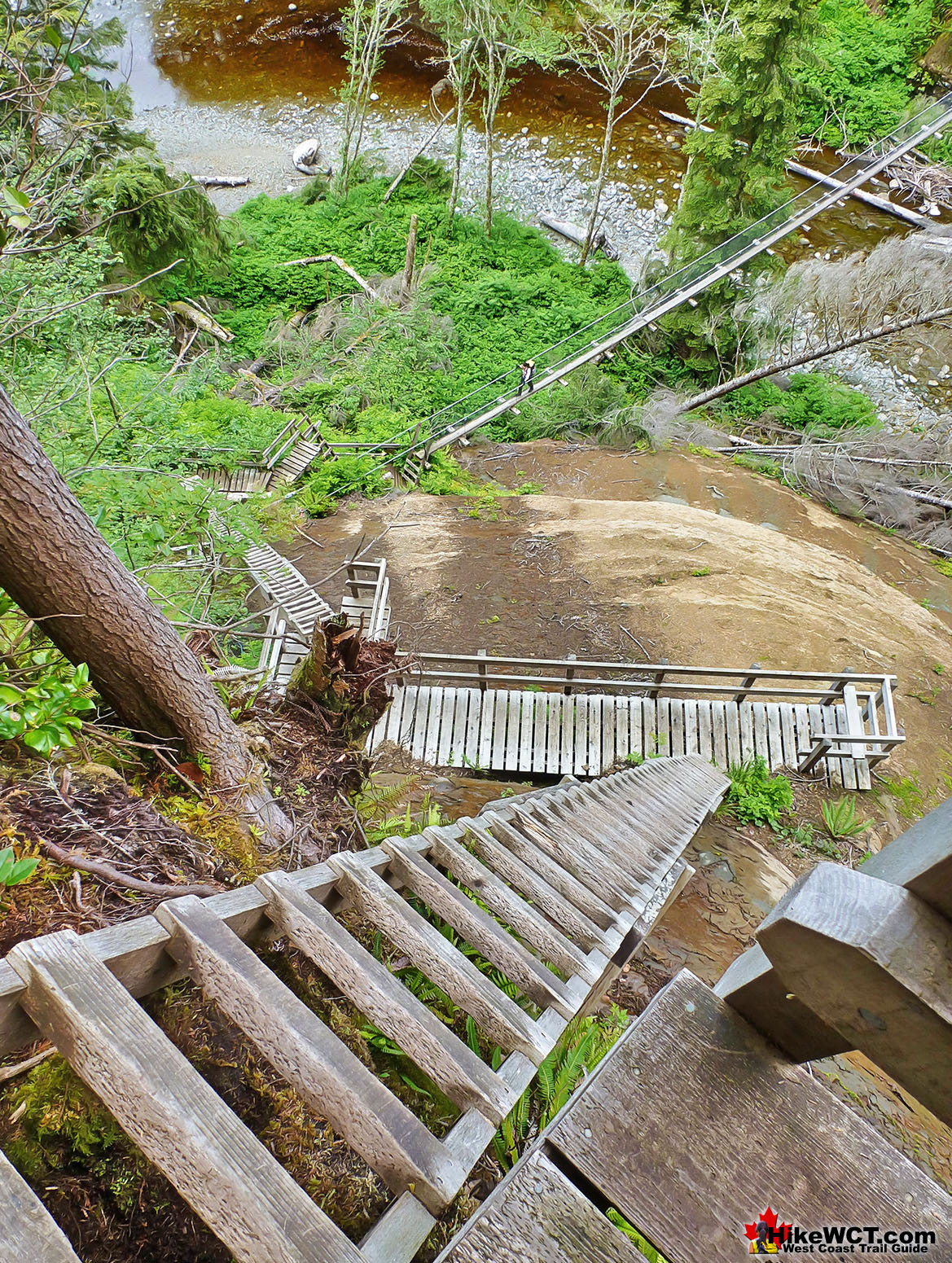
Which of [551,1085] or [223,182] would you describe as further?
[223,182]

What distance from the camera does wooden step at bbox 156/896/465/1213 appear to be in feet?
4.66

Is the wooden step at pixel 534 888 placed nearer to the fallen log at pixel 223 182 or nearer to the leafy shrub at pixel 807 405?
the leafy shrub at pixel 807 405

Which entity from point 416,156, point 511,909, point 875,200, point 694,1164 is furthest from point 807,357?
point 694,1164

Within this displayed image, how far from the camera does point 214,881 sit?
2891 mm

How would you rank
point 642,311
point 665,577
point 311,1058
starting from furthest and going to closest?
point 642,311 → point 665,577 → point 311,1058

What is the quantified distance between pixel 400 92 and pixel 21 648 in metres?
33.8

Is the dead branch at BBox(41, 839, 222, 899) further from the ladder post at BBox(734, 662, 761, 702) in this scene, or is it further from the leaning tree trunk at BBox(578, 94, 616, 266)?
the leaning tree trunk at BBox(578, 94, 616, 266)

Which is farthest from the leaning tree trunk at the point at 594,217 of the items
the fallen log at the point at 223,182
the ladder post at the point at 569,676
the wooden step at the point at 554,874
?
the wooden step at the point at 554,874

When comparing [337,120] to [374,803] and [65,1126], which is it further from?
[65,1126]

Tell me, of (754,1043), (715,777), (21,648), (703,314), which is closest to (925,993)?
(754,1043)

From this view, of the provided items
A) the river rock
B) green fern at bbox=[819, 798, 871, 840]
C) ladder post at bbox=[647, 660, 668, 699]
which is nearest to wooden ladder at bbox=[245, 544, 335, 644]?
ladder post at bbox=[647, 660, 668, 699]

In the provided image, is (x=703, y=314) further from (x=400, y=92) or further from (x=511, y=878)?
(x=511, y=878)

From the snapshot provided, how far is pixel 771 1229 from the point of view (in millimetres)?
1067

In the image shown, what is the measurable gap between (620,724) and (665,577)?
4.53m
